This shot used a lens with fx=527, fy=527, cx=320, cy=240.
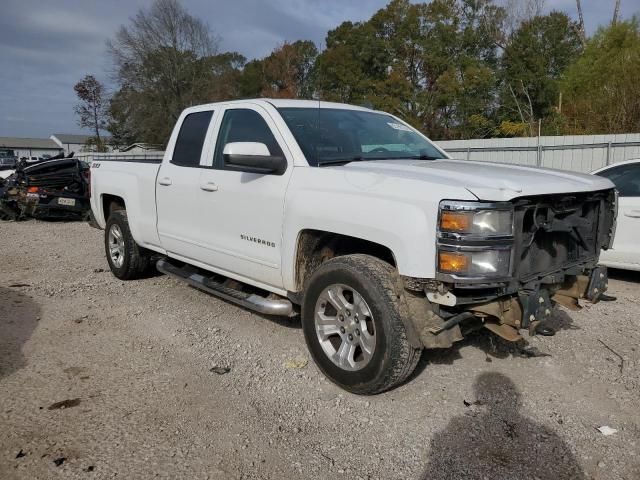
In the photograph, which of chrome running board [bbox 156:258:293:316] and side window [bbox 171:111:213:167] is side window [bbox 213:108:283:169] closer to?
side window [bbox 171:111:213:167]

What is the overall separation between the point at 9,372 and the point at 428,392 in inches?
118

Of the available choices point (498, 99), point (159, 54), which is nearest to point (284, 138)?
point (498, 99)

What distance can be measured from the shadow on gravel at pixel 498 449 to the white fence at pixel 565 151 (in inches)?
340

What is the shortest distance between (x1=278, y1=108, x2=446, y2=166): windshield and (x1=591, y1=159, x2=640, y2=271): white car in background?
2.76 metres

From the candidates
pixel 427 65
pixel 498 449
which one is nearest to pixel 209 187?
pixel 498 449

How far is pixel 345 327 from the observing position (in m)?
3.48

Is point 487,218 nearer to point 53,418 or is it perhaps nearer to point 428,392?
point 428,392

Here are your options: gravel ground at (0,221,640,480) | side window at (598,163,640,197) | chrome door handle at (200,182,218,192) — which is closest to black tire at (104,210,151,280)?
gravel ground at (0,221,640,480)

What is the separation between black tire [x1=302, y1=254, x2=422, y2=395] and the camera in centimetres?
314

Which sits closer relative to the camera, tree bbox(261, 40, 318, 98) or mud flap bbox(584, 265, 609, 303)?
mud flap bbox(584, 265, 609, 303)

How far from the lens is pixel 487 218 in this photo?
284cm

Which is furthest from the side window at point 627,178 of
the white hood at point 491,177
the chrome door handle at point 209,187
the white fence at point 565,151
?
the white fence at point 565,151

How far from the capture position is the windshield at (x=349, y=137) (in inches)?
155

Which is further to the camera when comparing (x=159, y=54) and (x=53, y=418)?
(x=159, y=54)
